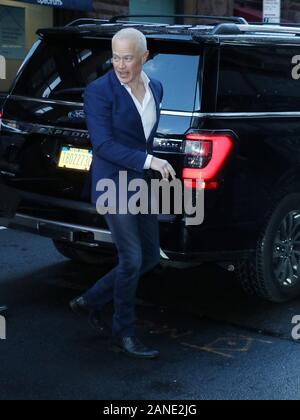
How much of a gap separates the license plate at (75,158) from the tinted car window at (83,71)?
354 mm

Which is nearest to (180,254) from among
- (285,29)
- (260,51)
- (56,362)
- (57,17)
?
(56,362)

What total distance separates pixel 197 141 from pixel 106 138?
68 cm

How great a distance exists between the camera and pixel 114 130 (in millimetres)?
4402

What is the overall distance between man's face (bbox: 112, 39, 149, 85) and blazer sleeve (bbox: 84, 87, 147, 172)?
6.5 inches

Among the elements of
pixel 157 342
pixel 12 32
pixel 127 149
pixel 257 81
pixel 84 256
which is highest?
pixel 12 32

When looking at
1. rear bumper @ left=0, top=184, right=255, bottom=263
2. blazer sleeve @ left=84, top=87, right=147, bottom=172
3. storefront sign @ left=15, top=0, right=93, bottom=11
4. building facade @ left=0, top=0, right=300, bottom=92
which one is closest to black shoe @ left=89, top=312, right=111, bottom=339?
rear bumper @ left=0, top=184, right=255, bottom=263

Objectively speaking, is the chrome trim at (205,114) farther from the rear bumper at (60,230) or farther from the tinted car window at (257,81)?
the rear bumper at (60,230)

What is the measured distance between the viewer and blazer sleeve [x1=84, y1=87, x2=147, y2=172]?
4.32 m

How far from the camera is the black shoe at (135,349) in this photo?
4.60 m

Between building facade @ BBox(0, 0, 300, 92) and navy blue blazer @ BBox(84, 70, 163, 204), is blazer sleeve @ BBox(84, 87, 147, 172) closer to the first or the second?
navy blue blazer @ BBox(84, 70, 163, 204)

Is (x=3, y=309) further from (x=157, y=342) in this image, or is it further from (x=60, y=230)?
(x=157, y=342)

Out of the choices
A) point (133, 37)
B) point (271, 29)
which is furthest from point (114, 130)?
point (271, 29)

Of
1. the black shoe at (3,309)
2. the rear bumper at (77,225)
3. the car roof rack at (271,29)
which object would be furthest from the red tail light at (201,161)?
the black shoe at (3,309)

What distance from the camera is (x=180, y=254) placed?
4.85 meters
